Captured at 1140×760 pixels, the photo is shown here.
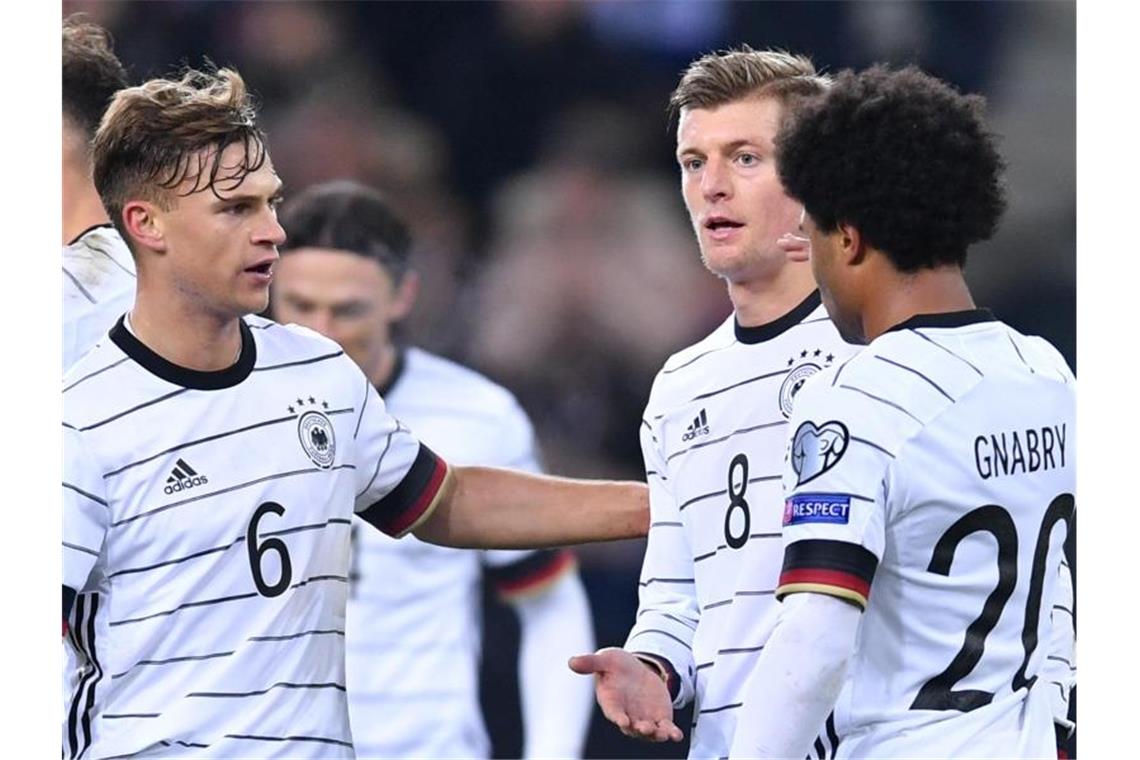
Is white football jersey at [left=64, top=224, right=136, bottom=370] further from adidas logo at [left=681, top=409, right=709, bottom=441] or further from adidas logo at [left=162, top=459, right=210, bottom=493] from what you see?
adidas logo at [left=681, top=409, right=709, bottom=441]

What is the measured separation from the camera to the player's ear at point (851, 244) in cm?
241

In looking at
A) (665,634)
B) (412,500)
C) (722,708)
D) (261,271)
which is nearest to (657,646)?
(665,634)

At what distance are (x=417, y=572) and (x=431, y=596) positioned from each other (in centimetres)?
8

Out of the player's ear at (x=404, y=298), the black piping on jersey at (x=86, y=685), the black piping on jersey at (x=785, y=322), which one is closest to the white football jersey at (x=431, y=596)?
Answer: the player's ear at (x=404, y=298)

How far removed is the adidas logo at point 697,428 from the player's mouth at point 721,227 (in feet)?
0.96

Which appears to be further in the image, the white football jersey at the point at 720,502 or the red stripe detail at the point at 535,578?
the red stripe detail at the point at 535,578

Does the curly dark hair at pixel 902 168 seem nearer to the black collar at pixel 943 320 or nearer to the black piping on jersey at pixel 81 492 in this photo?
the black collar at pixel 943 320

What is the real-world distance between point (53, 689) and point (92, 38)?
4.08 feet

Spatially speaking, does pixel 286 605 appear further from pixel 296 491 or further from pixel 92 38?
pixel 92 38

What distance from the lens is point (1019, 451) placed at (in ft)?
7.75

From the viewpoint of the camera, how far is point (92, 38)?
339cm

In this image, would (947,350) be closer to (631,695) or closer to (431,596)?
(631,695)

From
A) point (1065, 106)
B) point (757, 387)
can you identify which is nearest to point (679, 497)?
point (757, 387)

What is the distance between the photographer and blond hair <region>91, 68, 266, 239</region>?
8.84 feet
